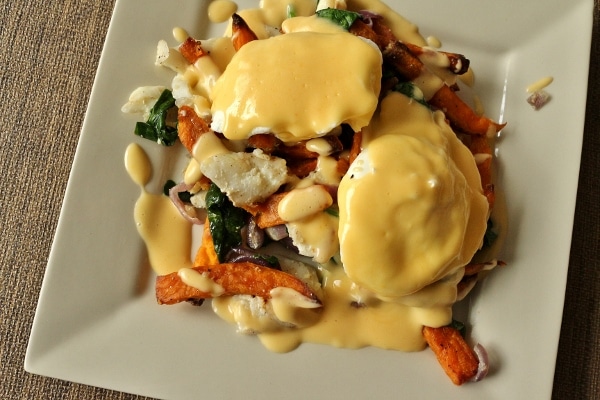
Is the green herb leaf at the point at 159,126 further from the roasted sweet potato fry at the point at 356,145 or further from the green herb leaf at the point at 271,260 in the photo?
the roasted sweet potato fry at the point at 356,145

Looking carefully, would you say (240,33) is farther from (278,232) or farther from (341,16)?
(278,232)

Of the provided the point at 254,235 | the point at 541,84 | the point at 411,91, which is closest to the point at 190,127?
the point at 254,235

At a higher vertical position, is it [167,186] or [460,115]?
[460,115]

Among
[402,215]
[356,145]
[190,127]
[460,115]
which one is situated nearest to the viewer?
[402,215]

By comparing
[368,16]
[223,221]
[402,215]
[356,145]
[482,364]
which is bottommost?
[482,364]

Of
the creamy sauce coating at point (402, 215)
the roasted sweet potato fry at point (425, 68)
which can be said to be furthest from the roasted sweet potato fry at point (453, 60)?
the creamy sauce coating at point (402, 215)

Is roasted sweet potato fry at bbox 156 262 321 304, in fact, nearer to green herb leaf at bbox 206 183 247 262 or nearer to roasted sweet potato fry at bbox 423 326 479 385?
green herb leaf at bbox 206 183 247 262
